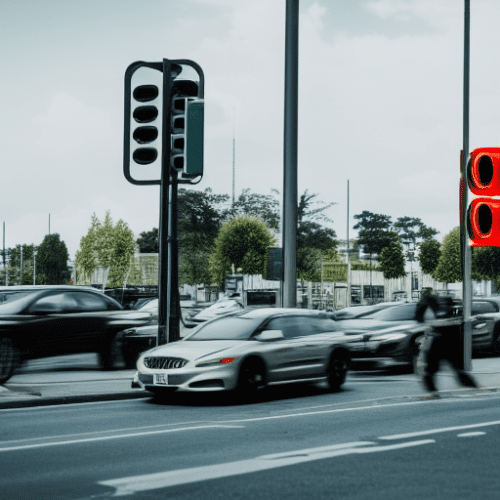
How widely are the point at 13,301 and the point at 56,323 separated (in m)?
0.81

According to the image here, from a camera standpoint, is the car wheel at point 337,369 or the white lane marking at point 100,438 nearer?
the white lane marking at point 100,438

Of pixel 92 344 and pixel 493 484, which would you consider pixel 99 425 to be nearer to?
pixel 493 484

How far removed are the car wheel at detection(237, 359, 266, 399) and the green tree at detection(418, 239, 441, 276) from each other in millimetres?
67481

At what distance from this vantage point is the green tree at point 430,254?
78312mm

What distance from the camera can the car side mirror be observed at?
1277cm

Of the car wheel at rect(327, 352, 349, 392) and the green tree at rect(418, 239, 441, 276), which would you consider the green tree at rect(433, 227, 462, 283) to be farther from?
the car wheel at rect(327, 352, 349, 392)

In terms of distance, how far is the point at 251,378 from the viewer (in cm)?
1234

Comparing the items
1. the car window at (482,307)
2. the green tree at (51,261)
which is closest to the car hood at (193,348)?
the car window at (482,307)

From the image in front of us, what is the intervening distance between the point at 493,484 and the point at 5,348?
31.1ft

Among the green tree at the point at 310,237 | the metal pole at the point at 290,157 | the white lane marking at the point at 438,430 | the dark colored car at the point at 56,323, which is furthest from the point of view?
the green tree at the point at 310,237

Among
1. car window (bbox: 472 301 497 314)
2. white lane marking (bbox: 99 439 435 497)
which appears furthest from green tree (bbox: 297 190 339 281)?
white lane marking (bbox: 99 439 435 497)

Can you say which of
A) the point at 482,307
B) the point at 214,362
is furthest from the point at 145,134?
the point at 482,307

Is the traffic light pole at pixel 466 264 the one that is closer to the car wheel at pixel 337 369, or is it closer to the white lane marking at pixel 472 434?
the car wheel at pixel 337 369

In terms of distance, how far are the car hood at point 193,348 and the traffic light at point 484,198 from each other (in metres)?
3.62
